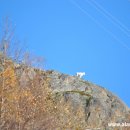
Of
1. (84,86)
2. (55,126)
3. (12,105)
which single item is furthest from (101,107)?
(12,105)

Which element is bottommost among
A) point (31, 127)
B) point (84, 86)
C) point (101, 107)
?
point (31, 127)

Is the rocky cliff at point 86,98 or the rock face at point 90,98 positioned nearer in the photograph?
the rocky cliff at point 86,98

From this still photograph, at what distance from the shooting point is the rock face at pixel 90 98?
197ft

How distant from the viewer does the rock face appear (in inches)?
2363

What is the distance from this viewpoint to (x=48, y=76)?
65562 millimetres

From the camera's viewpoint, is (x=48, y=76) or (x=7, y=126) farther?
(x=48, y=76)

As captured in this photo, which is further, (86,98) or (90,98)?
(90,98)

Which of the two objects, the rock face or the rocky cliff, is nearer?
the rocky cliff

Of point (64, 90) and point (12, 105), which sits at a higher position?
point (64, 90)

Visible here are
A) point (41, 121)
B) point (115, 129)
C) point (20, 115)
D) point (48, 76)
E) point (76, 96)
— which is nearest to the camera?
point (20, 115)

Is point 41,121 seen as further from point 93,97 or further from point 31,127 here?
point 93,97

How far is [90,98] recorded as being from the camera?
62562mm

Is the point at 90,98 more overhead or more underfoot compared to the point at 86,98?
more overhead

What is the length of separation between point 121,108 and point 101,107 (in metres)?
6.14
